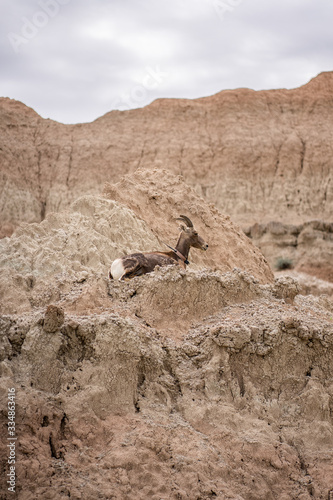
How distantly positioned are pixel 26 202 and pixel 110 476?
32.4 meters

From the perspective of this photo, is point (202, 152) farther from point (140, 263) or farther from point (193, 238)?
point (140, 263)

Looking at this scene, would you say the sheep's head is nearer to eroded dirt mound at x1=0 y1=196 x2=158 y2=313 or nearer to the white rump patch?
eroded dirt mound at x1=0 y1=196 x2=158 y2=313

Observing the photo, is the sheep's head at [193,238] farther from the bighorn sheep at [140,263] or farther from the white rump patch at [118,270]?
the white rump patch at [118,270]

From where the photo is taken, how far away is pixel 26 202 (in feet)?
118

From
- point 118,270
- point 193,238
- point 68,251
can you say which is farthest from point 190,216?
point 118,270

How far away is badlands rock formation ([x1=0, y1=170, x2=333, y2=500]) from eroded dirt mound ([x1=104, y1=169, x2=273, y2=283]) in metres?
4.76

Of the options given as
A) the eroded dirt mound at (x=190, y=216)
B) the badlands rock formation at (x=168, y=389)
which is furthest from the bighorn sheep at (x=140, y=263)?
the eroded dirt mound at (x=190, y=216)

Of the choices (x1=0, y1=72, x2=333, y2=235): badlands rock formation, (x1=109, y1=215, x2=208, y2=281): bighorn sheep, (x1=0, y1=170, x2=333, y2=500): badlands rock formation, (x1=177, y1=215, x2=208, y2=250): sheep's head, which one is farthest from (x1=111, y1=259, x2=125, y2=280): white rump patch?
(x1=0, y1=72, x2=333, y2=235): badlands rock formation

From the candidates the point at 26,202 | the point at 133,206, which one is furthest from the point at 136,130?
the point at 133,206

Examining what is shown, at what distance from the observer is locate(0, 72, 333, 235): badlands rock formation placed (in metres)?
35.4

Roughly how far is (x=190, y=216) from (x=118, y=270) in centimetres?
438

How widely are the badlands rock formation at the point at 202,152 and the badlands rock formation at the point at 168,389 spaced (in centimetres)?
2671

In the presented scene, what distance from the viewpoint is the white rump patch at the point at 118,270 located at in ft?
29.6

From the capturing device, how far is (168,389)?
19.2 feet
